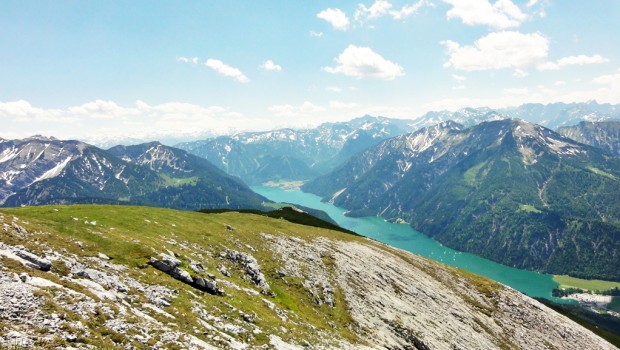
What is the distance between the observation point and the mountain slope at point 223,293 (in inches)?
928

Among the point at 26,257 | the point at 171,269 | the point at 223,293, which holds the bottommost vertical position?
the point at 223,293

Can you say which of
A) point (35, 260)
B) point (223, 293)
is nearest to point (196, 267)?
point (223, 293)

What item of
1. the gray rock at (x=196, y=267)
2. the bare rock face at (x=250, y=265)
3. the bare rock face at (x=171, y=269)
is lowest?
the bare rock face at (x=250, y=265)

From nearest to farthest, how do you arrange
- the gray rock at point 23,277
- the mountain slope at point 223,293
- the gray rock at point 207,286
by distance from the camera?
the mountain slope at point 223,293, the gray rock at point 23,277, the gray rock at point 207,286

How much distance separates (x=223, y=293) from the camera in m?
39.2

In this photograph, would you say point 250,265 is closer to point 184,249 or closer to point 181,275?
point 184,249

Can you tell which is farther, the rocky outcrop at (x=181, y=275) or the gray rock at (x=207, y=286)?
the gray rock at (x=207, y=286)

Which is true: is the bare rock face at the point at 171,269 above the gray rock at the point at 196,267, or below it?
above

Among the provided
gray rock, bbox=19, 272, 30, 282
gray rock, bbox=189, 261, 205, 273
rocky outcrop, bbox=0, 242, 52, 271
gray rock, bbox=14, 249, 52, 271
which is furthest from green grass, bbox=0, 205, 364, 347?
gray rock, bbox=14, 249, 52, 271

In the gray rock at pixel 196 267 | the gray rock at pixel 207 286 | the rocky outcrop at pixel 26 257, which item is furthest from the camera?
the gray rock at pixel 196 267

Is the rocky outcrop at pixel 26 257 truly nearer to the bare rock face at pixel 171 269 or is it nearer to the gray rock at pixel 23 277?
the gray rock at pixel 23 277

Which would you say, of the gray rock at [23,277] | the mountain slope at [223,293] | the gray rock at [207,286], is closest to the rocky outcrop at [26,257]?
the mountain slope at [223,293]

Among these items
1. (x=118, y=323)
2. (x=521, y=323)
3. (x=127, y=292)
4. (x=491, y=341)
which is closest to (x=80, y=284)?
(x=127, y=292)

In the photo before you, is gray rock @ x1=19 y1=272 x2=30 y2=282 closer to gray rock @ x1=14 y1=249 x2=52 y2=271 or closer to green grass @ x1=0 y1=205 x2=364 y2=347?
green grass @ x1=0 y1=205 x2=364 y2=347
